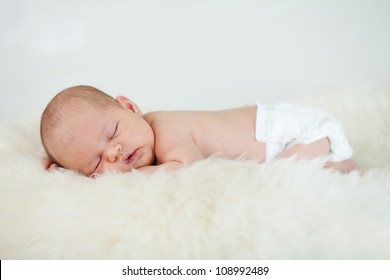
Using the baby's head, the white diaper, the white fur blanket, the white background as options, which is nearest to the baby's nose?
the baby's head

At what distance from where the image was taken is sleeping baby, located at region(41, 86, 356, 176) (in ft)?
4.18

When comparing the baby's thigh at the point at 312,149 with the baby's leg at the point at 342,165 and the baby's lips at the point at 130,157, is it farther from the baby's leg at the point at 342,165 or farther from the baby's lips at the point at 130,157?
the baby's lips at the point at 130,157

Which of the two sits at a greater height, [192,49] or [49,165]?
[192,49]

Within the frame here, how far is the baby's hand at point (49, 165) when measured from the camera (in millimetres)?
1318

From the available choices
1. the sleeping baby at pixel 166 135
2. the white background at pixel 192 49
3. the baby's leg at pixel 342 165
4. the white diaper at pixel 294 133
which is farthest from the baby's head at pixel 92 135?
the white background at pixel 192 49

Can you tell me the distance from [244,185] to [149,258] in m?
0.27

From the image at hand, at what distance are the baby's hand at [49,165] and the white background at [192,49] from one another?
1118 mm

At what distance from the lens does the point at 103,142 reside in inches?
50.9

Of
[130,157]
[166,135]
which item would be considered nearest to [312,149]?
[166,135]

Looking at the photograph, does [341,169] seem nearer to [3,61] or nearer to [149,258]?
[149,258]

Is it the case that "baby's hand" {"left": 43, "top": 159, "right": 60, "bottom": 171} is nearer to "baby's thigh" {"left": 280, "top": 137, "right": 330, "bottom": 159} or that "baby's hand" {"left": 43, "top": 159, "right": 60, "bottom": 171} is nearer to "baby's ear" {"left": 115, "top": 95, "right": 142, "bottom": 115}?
"baby's ear" {"left": 115, "top": 95, "right": 142, "bottom": 115}

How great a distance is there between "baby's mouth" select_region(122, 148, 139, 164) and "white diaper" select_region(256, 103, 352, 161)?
A: 0.41 m

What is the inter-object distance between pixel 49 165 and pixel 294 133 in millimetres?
762

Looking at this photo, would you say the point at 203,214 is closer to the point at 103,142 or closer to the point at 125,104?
the point at 103,142
